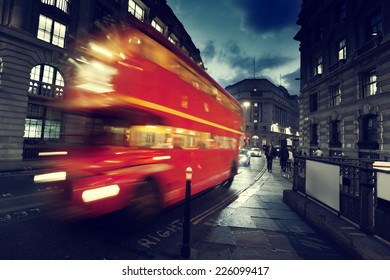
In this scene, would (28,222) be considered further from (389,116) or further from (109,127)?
(389,116)

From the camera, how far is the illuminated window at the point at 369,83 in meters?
15.2

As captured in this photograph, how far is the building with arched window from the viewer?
14734 millimetres

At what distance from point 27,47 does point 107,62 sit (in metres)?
15.9

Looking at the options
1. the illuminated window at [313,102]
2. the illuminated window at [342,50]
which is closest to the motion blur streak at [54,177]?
the illuminated window at [342,50]

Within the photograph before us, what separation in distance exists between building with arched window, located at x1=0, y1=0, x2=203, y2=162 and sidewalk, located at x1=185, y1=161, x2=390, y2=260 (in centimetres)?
1299

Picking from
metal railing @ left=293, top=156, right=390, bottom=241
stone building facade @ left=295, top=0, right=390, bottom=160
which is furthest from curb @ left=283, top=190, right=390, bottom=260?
stone building facade @ left=295, top=0, right=390, bottom=160

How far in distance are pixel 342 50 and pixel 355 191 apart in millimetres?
19406

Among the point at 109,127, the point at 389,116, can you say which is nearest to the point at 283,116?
the point at 389,116

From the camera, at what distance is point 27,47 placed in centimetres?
1565

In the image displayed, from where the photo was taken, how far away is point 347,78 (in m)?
17.3

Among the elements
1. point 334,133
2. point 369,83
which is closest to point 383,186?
point 369,83

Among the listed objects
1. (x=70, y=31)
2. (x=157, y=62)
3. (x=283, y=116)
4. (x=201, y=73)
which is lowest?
(x=157, y=62)

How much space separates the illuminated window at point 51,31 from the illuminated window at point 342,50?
935 inches

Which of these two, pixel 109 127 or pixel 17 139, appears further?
pixel 17 139
